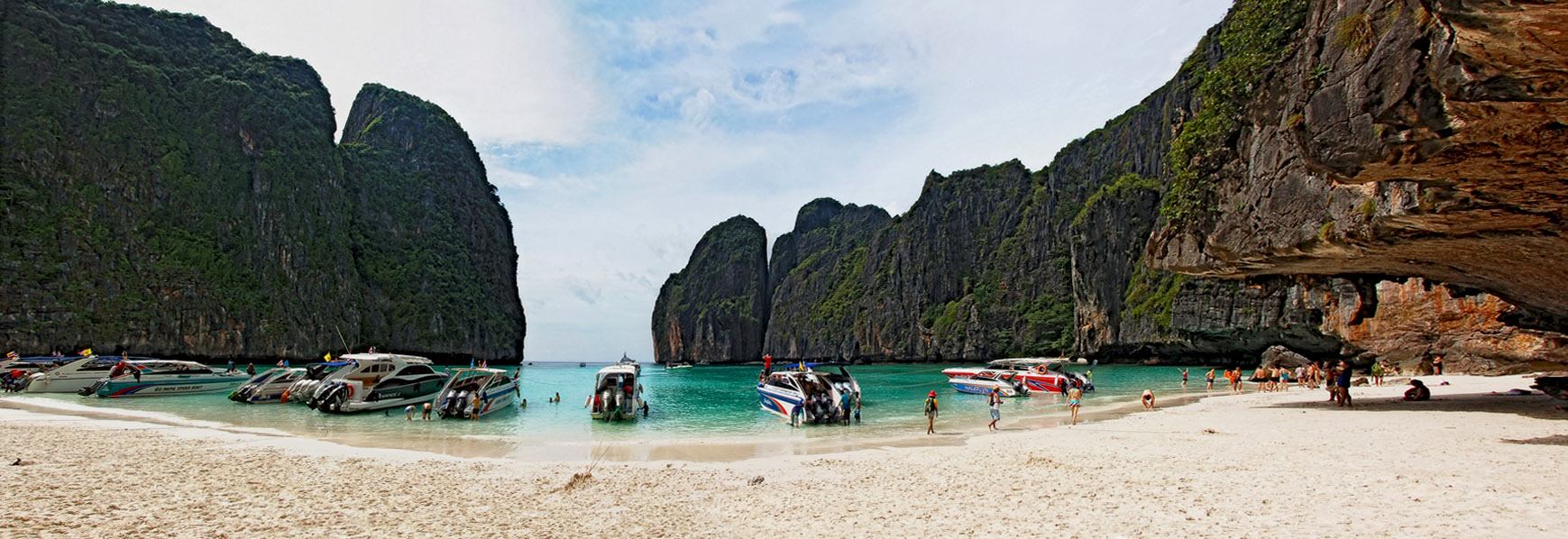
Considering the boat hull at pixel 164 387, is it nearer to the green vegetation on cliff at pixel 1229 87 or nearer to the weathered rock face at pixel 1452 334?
the green vegetation on cliff at pixel 1229 87

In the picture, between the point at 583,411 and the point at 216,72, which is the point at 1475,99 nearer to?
the point at 583,411

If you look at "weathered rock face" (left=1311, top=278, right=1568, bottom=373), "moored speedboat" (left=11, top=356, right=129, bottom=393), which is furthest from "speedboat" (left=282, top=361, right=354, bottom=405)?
"weathered rock face" (left=1311, top=278, right=1568, bottom=373)

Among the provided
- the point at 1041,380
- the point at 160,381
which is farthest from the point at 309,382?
the point at 1041,380

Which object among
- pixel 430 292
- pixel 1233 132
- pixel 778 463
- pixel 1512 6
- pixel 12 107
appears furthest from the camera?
pixel 430 292

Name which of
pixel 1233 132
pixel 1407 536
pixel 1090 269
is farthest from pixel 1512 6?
pixel 1090 269

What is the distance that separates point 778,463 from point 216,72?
11016cm

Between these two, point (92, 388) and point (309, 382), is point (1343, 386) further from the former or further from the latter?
point (92, 388)

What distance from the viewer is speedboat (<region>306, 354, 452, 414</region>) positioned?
76.7ft

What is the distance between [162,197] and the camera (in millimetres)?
69500

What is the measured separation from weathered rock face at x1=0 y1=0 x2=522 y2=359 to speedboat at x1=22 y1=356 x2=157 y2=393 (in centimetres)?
3665

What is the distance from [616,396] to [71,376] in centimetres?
2933

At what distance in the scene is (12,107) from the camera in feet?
198

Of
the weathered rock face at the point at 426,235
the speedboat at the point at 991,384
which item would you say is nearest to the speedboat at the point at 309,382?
the speedboat at the point at 991,384

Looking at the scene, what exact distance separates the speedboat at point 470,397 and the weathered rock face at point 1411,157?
23828 mm
